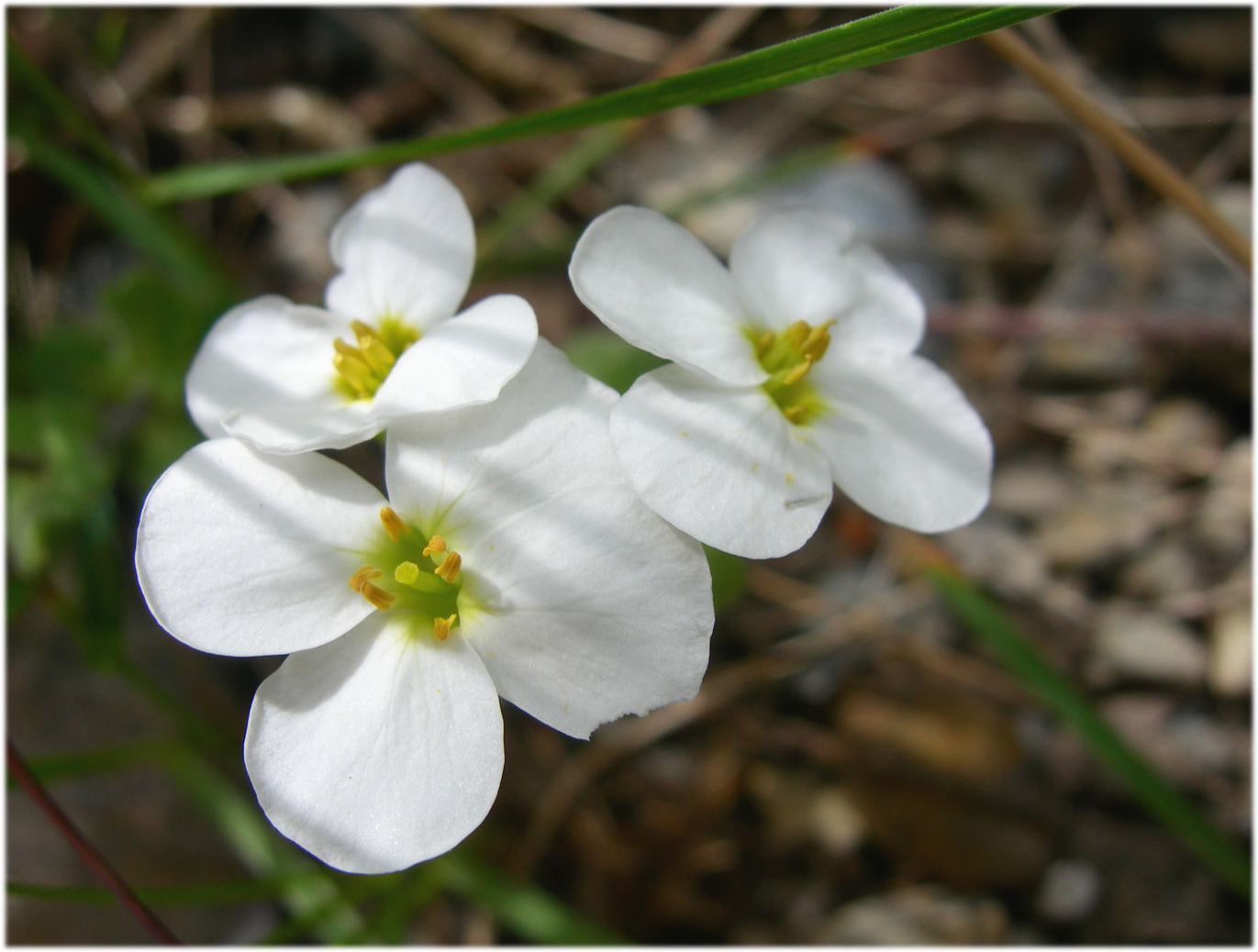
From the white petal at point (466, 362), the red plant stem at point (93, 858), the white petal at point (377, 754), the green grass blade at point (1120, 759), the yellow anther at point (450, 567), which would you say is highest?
the white petal at point (466, 362)

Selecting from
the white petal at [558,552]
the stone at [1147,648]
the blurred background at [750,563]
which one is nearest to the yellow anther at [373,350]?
the white petal at [558,552]

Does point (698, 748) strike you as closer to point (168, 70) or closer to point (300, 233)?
point (300, 233)

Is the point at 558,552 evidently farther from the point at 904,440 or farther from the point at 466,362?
the point at 904,440

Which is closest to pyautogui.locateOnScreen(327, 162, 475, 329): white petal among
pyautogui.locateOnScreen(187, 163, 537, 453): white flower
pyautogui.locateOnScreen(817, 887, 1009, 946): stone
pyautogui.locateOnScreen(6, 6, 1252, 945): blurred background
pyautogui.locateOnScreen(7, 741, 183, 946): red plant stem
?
pyautogui.locateOnScreen(187, 163, 537, 453): white flower

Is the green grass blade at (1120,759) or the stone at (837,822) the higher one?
the green grass blade at (1120,759)

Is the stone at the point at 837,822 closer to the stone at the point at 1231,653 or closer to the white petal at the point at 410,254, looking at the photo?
the stone at the point at 1231,653

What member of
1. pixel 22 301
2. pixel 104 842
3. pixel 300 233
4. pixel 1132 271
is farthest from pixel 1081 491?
pixel 22 301
